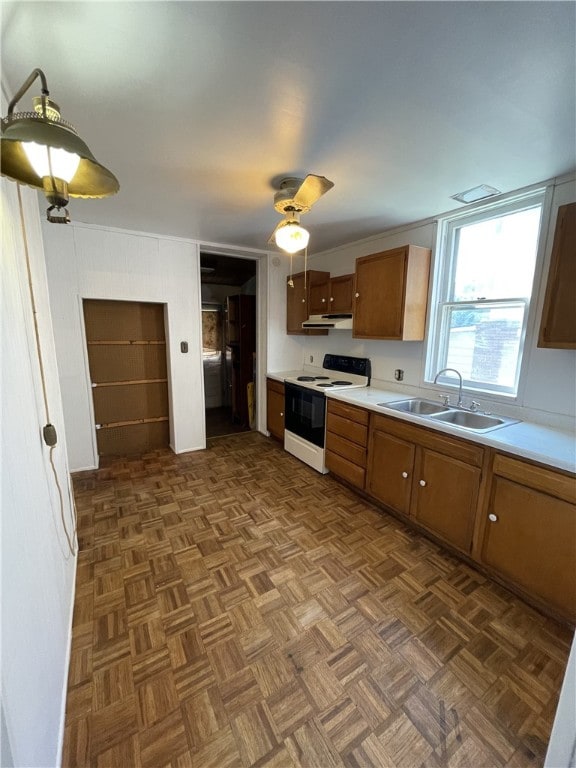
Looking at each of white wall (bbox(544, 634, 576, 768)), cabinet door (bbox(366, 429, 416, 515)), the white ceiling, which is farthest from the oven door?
white wall (bbox(544, 634, 576, 768))

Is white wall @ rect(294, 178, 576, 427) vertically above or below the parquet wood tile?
above

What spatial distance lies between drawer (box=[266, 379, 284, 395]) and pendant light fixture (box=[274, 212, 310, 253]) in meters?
2.09

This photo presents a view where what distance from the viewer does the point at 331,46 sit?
1090mm

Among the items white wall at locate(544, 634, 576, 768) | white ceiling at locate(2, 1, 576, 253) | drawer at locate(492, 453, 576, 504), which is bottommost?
white wall at locate(544, 634, 576, 768)

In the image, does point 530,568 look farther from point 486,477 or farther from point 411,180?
point 411,180

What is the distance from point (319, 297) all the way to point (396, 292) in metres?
1.27

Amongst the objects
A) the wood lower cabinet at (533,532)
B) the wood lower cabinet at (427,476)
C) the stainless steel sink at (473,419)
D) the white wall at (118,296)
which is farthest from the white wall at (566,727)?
the white wall at (118,296)

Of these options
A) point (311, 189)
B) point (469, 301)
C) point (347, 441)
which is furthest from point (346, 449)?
point (311, 189)

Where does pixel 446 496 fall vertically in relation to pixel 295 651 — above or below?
above

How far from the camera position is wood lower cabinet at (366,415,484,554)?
6.69 feet

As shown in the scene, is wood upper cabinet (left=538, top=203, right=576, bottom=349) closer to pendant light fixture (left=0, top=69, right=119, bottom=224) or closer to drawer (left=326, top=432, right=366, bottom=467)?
drawer (left=326, top=432, right=366, bottom=467)

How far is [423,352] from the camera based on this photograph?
2.94 meters

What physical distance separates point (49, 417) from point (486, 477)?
2563 millimetres

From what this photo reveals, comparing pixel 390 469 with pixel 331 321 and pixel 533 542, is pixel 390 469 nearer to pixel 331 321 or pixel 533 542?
pixel 533 542
